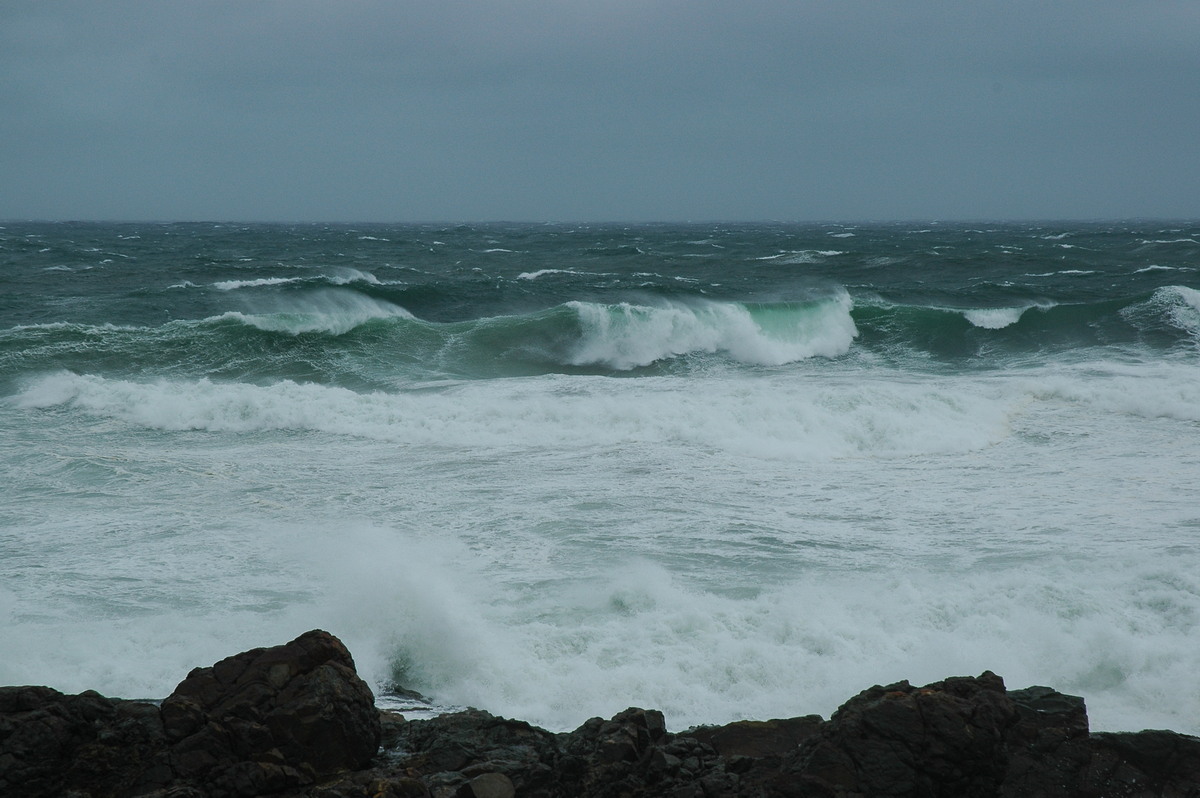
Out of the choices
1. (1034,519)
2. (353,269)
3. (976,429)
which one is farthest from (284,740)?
(353,269)

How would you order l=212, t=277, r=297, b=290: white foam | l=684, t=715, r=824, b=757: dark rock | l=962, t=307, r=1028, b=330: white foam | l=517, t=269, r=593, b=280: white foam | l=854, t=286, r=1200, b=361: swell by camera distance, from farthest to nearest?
l=517, t=269, r=593, b=280: white foam, l=212, t=277, r=297, b=290: white foam, l=962, t=307, r=1028, b=330: white foam, l=854, t=286, r=1200, b=361: swell, l=684, t=715, r=824, b=757: dark rock

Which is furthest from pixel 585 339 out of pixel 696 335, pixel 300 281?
pixel 300 281

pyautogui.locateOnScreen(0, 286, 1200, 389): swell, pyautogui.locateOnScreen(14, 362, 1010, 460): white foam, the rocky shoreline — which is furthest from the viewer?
pyautogui.locateOnScreen(0, 286, 1200, 389): swell

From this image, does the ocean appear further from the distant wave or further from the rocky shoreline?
the distant wave

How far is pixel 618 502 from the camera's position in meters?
9.51

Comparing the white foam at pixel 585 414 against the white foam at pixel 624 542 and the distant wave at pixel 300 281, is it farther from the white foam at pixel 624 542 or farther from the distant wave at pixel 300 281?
the distant wave at pixel 300 281

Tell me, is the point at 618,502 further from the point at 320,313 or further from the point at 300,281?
the point at 300,281

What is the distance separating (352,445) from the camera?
1202cm

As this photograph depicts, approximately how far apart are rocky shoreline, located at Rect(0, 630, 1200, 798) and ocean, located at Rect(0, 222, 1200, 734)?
105 centimetres

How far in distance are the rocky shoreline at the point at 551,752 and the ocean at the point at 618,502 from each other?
1.05 metres

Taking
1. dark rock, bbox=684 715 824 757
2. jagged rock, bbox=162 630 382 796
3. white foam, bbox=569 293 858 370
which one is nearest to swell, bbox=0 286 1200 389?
white foam, bbox=569 293 858 370

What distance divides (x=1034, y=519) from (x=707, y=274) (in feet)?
80.9

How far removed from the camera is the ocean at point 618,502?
246 inches

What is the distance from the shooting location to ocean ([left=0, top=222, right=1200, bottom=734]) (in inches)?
246
